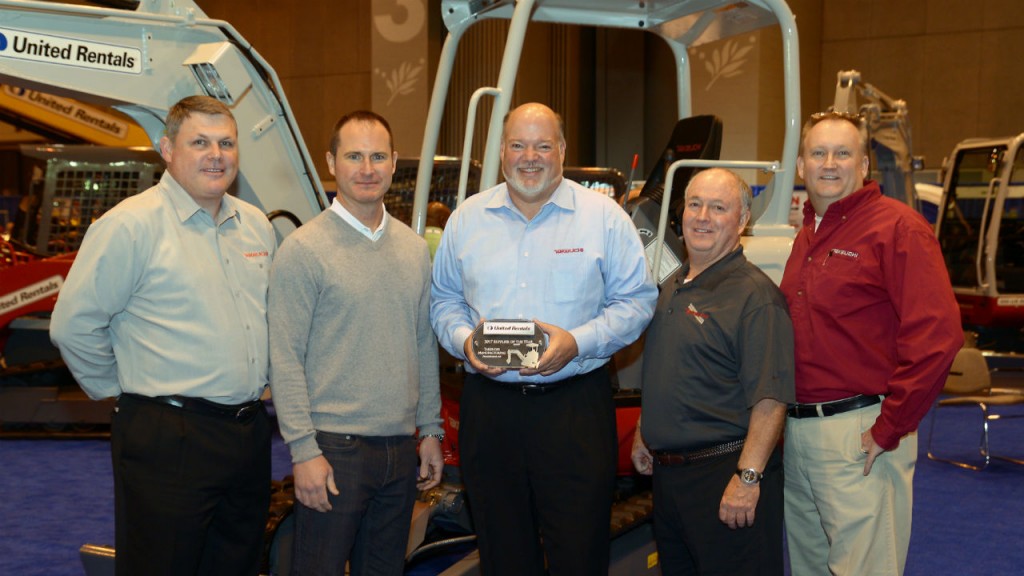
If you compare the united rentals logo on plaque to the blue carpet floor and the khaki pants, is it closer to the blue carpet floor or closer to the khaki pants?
the khaki pants

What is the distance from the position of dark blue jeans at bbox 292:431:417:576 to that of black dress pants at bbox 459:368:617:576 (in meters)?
0.22

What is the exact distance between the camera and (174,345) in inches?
113

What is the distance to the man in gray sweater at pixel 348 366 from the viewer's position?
2963 mm

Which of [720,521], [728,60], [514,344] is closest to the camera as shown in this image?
[514,344]

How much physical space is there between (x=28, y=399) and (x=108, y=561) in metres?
4.48

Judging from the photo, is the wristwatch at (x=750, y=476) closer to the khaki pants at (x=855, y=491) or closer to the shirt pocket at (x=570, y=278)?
the khaki pants at (x=855, y=491)

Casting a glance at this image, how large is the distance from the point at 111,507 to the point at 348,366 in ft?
11.8

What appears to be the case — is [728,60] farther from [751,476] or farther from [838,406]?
[751,476]

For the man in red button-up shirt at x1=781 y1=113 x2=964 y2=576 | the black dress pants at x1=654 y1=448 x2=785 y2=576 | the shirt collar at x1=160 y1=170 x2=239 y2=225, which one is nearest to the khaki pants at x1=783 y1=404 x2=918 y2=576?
the man in red button-up shirt at x1=781 y1=113 x2=964 y2=576

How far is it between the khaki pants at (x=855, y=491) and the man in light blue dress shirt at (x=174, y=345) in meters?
1.74

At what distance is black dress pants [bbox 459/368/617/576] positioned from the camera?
3.05 meters

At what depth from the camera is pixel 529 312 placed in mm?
3068

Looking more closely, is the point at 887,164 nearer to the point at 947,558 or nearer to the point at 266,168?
the point at 947,558

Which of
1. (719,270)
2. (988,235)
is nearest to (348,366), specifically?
(719,270)
